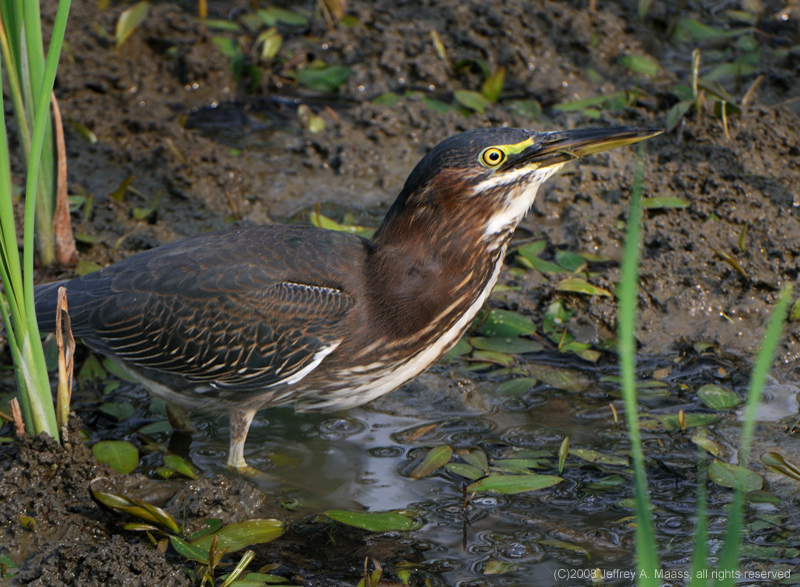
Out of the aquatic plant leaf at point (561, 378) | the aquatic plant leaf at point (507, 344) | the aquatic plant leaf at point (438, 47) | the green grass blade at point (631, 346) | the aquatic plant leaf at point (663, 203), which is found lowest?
the aquatic plant leaf at point (561, 378)

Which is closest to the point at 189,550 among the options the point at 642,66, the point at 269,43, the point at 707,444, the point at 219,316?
the point at 219,316

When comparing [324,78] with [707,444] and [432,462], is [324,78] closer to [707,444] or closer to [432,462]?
[432,462]

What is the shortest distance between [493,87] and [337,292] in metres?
4.08

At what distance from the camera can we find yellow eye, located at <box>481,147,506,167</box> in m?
3.97

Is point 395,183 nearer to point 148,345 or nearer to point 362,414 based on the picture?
point 362,414

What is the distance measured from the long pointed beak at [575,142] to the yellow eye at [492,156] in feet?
0.34

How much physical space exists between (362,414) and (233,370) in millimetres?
1044

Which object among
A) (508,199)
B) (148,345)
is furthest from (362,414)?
(508,199)

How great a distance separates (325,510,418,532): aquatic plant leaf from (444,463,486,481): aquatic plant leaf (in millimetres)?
409

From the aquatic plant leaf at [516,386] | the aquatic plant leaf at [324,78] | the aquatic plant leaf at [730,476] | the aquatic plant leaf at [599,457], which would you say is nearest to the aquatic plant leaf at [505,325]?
the aquatic plant leaf at [516,386]

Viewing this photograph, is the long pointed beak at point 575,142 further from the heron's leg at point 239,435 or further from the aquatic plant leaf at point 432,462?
the heron's leg at point 239,435

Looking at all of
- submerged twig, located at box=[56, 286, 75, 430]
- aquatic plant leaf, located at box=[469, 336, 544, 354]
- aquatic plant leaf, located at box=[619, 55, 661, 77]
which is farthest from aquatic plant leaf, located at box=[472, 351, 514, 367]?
aquatic plant leaf, located at box=[619, 55, 661, 77]

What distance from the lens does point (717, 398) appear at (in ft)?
15.5

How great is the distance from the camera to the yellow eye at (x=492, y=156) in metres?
3.97
